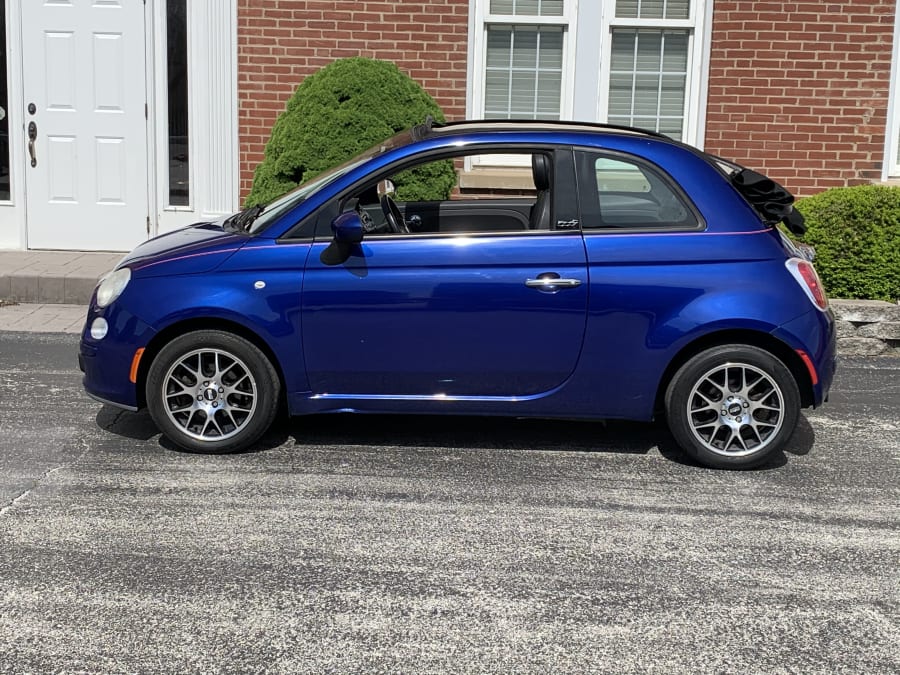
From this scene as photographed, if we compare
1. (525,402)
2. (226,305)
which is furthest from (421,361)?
(226,305)

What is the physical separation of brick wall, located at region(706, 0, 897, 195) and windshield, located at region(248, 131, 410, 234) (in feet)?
17.6

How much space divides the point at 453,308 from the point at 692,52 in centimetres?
611

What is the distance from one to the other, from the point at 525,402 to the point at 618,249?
0.86 metres

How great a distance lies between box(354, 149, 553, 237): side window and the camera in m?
5.51

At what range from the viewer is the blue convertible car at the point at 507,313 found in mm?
5293

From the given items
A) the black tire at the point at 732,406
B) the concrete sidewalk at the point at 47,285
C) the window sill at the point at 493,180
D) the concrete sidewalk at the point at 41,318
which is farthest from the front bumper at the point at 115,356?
the window sill at the point at 493,180

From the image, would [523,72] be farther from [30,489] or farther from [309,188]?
[30,489]

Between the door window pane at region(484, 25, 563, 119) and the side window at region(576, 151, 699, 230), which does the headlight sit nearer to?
the side window at region(576, 151, 699, 230)

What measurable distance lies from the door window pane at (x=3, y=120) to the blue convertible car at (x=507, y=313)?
602cm

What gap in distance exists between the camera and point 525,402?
17.8 feet

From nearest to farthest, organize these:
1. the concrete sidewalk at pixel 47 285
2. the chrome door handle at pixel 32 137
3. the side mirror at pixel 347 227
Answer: the side mirror at pixel 347 227
the concrete sidewalk at pixel 47 285
the chrome door handle at pixel 32 137

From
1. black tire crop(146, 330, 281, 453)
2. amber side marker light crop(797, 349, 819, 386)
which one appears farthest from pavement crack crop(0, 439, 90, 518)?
amber side marker light crop(797, 349, 819, 386)

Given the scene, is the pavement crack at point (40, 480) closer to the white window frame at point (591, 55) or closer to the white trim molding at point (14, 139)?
the white trim molding at point (14, 139)

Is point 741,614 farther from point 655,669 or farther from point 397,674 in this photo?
point 397,674
